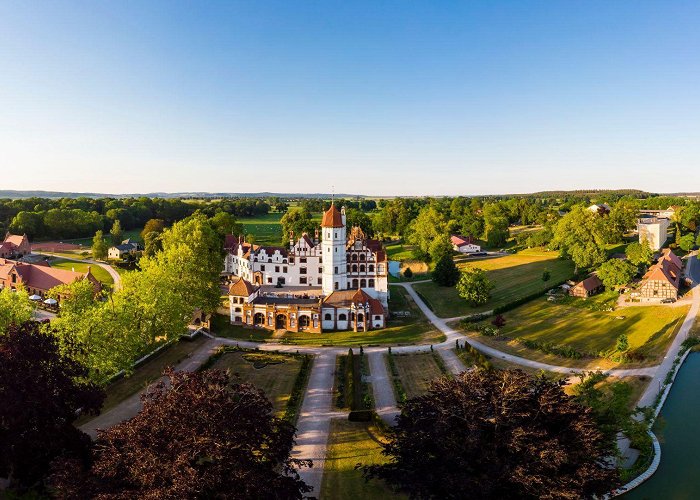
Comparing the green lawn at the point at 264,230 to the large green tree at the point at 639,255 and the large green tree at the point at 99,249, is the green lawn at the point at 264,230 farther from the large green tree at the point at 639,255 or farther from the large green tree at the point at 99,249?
the large green tree at the point at 639,255

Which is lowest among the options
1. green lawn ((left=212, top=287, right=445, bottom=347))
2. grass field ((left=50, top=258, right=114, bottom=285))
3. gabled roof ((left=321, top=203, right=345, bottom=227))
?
green lawn ((left=212, top=287, right=445, bottom=347))

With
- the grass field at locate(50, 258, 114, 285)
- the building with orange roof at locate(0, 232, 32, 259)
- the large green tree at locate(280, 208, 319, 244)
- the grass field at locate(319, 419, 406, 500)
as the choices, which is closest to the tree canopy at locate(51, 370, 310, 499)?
the grass field at locate(319, 419, 406, 500)

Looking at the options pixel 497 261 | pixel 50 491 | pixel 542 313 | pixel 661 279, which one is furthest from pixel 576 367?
pixel 497 261

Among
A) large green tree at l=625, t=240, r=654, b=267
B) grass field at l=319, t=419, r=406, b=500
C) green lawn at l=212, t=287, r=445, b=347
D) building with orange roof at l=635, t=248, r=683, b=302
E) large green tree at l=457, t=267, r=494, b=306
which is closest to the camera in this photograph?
grass field at l=319, t=419, r=406, b=500

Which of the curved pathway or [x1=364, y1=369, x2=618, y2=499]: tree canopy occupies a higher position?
[x1=364, y1=369, x2=618, y2=499]: tree canopy

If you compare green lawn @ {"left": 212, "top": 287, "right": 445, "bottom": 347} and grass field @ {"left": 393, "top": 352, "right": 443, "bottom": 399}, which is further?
green lawn @ {"left": 212, "top": 287, "right": 445, "bottom": 347}

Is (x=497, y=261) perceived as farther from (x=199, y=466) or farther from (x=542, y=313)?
(x=199, y=466)

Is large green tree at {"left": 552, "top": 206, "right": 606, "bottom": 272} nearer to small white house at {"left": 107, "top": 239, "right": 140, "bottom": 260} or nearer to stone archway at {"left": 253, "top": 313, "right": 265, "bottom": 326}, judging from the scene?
stone archway at {"left": 253, "top": 313, "right": 265, "bottom": 326}

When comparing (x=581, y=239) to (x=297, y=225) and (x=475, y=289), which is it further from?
(x=297, y=225)
